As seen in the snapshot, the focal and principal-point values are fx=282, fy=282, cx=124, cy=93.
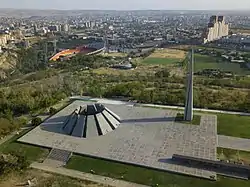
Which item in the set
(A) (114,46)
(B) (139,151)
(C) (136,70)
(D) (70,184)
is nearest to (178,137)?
(B) (139,151)

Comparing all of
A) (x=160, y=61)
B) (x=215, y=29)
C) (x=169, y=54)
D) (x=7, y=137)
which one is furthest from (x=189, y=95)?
(x=215, y=29)

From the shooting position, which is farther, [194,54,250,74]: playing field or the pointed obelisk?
[194,54,250,74]: playing field

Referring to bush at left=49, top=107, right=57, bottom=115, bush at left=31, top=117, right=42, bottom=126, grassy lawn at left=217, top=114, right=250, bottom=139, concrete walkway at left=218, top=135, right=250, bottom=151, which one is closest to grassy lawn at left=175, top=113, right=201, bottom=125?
grassy lawn at left=217, top=114, right=250, bottom=139

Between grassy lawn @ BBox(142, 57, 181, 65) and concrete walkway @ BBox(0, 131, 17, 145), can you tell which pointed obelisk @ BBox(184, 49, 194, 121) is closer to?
concrete walkway @ BBox(0, 131, 17, 145)

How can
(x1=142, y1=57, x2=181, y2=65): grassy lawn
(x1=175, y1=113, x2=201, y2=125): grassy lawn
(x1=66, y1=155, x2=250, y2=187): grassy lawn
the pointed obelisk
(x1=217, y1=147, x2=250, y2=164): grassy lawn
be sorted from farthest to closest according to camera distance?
(x1=142, y1=57, x2=181, y2=65): grassy lawn, (x1=175, y1=113, x2=201, y2=125): grassy lawn, the pointed obelisk, (x1=217, y1=147, x2=250, y2=164): grassy lawn, (x1=66, y1=155, x2=250, y2=187): grassy lawn

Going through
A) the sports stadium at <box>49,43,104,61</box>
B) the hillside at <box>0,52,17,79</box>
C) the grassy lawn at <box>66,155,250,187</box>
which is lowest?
the grassy lawn at <box>66,155,250,187</box>

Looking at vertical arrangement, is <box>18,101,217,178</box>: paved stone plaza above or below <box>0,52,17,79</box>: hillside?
below

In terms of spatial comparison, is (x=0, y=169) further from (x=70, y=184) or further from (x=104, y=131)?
(x=104, y=131)
